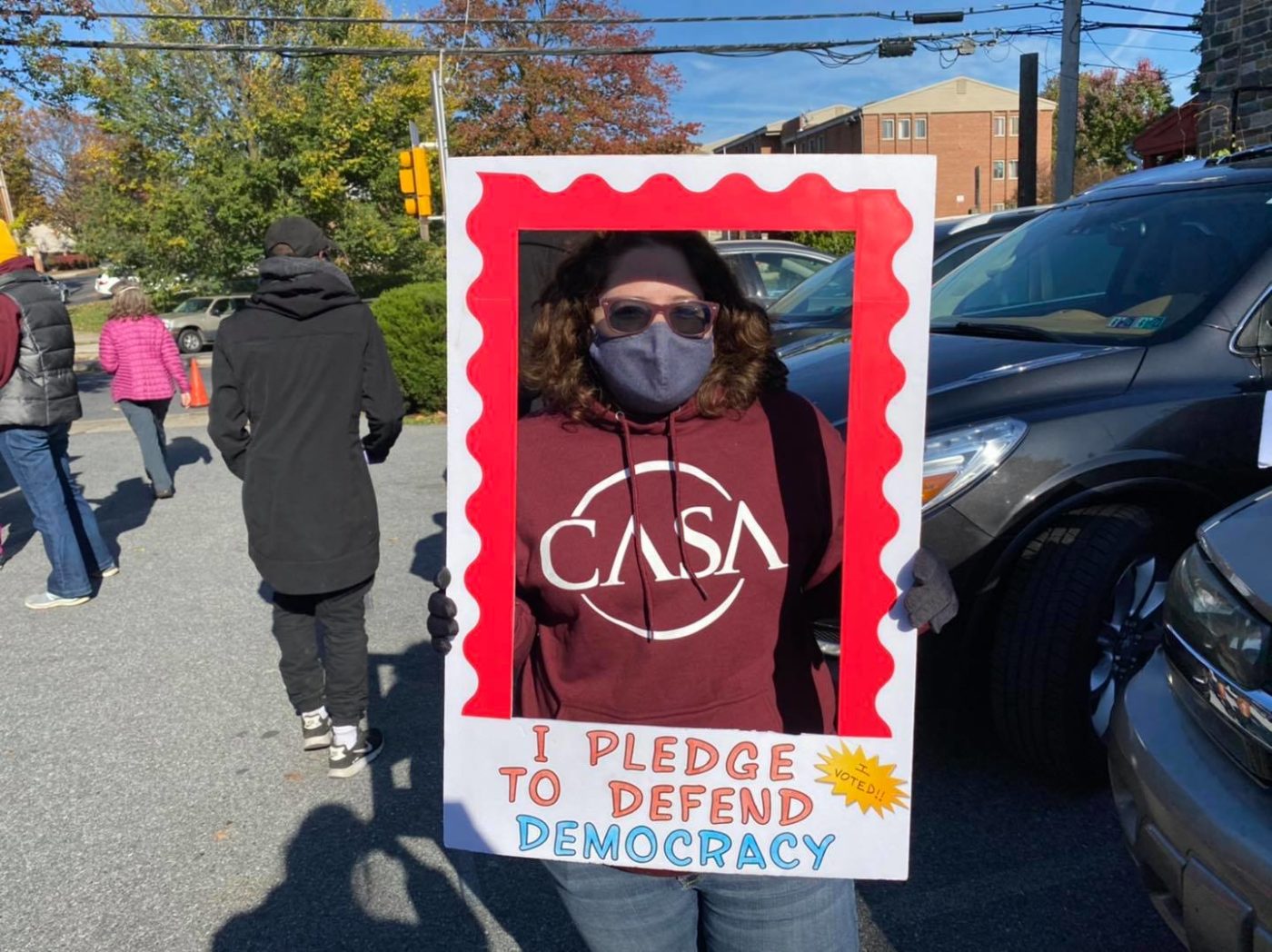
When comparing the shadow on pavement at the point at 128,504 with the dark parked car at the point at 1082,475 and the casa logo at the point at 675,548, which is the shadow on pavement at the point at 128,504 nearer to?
the dark parked car at the point at 1082,475

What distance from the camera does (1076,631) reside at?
2924 mm

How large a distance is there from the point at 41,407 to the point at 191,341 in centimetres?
2197

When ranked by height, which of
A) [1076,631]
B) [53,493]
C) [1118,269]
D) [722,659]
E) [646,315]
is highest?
[646,315]

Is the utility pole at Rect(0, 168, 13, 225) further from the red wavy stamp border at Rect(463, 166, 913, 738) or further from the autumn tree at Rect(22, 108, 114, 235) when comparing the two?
the red wavy stamp border at Rect(463, 166, 913, 738)

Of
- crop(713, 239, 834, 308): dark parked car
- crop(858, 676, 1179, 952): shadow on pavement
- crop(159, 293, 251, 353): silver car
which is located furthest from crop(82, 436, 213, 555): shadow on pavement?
crop(159, 293, 251, 353): silver car

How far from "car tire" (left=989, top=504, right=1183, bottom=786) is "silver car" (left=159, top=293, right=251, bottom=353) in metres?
24.9

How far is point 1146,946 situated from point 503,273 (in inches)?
90.9

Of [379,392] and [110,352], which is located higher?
[379,392]

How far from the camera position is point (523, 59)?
33531 mm

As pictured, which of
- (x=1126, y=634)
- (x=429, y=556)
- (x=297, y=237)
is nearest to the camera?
(x=1126, y=634)

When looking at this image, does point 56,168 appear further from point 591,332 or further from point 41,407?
point 591,332

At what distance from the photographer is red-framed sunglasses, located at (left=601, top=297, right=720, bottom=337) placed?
1.58 meters

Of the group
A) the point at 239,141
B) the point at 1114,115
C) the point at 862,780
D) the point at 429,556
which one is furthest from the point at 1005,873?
the point at 1114,115

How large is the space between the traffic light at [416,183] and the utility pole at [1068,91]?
1118cm
